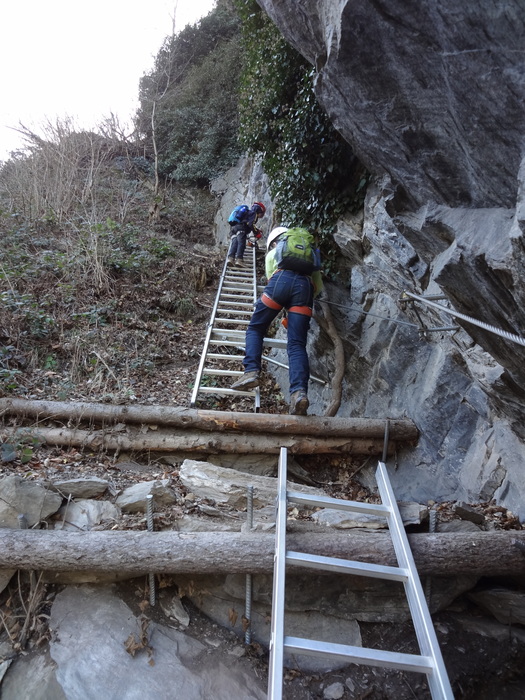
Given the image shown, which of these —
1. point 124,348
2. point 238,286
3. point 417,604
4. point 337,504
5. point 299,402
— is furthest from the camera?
point 238,286

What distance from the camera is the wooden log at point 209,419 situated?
4613 mm

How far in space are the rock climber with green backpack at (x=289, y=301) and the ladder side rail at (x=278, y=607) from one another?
5.62ft

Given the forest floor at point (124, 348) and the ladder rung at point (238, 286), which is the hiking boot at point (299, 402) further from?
the ladder rung at point (238, 286)

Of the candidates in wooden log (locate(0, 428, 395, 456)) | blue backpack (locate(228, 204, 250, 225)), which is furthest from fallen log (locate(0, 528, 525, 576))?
blue backpack (locate(228, 204, 250, 225))

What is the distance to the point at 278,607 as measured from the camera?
2.27m

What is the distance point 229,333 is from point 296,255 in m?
1.82

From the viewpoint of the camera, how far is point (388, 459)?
4832 mm

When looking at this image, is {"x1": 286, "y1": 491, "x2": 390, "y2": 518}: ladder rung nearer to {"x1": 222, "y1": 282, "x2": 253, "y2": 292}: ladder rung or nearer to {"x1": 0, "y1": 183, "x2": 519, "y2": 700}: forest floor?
{"x1": 0, "y1": 183, "x2": 519, "y2": 700}: forest floor

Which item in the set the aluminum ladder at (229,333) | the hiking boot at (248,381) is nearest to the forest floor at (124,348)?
the aluminum ladder at (229,333)

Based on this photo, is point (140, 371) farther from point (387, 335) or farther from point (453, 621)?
point (453, 621)

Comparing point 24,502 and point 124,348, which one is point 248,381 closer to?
point 24,502

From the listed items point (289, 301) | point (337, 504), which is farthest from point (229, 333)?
point (337, 504)

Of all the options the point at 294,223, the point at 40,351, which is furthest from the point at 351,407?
the point at 40,351

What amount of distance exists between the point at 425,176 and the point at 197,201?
12469 millimetres
